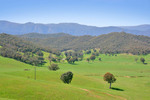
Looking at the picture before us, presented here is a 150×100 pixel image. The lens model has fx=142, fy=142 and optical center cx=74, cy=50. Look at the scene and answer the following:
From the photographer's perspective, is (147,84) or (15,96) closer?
(15,96)

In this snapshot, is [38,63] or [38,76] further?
[38,63]

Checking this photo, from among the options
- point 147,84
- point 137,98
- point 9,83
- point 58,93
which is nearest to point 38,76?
point 9,83

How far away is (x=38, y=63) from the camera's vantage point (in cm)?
17600

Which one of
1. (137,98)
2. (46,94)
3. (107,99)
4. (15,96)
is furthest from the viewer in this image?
(137,98)

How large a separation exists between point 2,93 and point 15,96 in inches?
163

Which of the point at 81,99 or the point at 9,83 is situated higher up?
the point at 9,83

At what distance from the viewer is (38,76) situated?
276 feet

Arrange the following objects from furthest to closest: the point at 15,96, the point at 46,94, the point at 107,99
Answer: the point at 107,99 < the point at 46,94 < the point at 15,96

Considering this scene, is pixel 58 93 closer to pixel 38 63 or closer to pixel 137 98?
pixel 137 98

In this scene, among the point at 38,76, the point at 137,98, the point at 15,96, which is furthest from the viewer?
the point at 38,76

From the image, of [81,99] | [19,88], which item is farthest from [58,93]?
[19,88]

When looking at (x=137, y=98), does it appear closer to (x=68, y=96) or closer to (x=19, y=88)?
(x=68, y=96)

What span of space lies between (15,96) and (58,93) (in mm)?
13463

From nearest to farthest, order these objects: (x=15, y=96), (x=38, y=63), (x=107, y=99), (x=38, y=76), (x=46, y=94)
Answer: (x=15, y=96) → (x=46, y=94) → (x=107, y=99) → (x=38, y=76) → (x=38, y=63)
